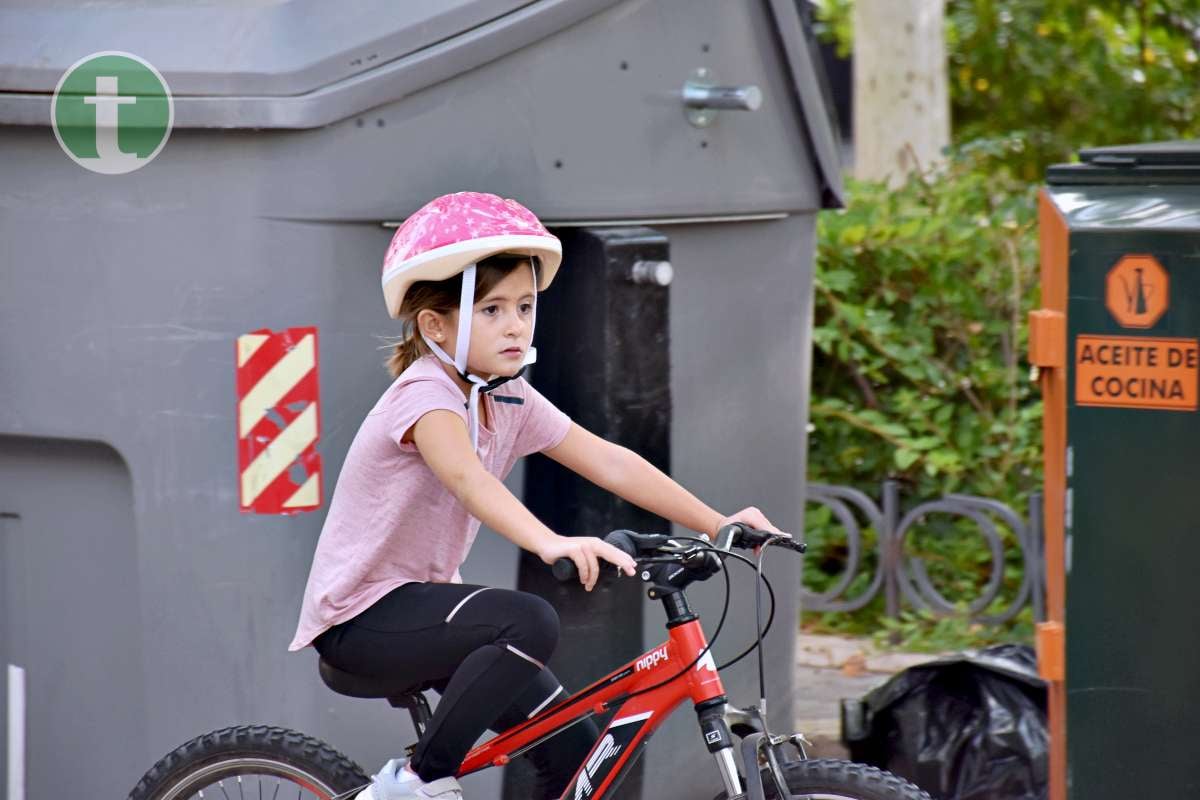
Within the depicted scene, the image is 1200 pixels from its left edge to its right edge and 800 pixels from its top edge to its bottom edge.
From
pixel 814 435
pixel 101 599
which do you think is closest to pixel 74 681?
pixel 101 599

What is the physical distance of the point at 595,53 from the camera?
320cm

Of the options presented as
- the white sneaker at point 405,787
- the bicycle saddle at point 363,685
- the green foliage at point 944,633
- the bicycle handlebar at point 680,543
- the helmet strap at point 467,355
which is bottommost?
the white sneaker at point 405,787

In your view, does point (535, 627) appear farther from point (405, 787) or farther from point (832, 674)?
point (832, 674)

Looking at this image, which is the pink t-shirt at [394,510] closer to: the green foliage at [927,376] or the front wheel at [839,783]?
the front wheel at [839,783]

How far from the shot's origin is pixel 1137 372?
2.84m

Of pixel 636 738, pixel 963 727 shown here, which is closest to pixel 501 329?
pixel 636 738

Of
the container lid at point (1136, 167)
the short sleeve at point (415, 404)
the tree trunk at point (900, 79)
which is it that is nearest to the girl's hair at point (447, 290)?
the short sleeve at point (415, 404)

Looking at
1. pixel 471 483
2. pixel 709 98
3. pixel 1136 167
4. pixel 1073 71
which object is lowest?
pixel 471 483

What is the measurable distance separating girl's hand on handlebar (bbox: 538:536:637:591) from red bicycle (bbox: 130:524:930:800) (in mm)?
18

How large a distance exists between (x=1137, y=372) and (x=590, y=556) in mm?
1087

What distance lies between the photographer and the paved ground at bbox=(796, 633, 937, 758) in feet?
15.1

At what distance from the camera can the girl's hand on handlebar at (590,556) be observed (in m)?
2.33

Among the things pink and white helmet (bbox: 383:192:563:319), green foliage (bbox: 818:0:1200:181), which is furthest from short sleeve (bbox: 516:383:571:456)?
green foliage (bbox: 818:0:1200:181)

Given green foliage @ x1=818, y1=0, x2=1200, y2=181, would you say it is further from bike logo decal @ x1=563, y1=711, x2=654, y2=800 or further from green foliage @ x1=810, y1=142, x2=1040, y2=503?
bike logo decal @ x1=563, y1=711, x2=654, y2=800
